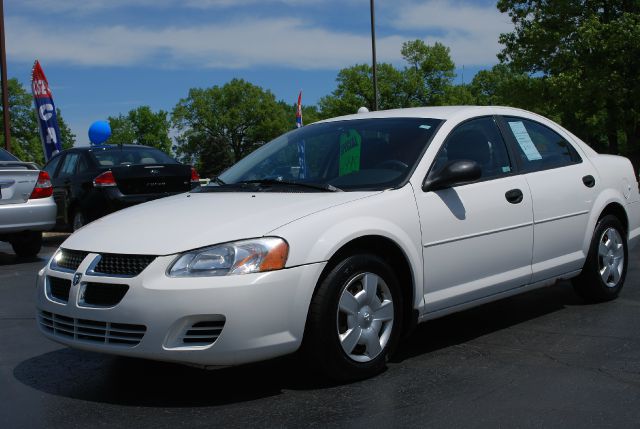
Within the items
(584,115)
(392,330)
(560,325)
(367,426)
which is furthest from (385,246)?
(584,115)

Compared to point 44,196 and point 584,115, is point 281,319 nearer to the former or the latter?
point 44,196

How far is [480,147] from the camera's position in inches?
197

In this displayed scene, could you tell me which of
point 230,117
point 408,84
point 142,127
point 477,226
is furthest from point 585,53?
point 142,127

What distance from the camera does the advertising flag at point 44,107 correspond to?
60.7 ft

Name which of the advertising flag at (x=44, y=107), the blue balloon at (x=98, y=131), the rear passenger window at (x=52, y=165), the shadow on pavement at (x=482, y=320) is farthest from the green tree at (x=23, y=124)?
the shadow on pavement at (x=482, y=320)

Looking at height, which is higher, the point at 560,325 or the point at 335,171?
the point at 335,171

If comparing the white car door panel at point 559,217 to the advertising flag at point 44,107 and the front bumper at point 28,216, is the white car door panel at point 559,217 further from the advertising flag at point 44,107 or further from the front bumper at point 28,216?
the advertising flag at point 44,107

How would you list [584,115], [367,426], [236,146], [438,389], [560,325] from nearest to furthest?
[367,426]
[438,389]
[560,325]
[584,115]
[236,146]

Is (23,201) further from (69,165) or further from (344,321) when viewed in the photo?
(344,321)

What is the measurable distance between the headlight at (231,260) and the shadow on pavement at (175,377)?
0.59m

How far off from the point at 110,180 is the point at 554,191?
7.49 m

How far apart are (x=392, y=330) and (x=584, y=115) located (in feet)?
101

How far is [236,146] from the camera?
92.5 m

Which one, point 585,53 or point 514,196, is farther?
point 585,53
